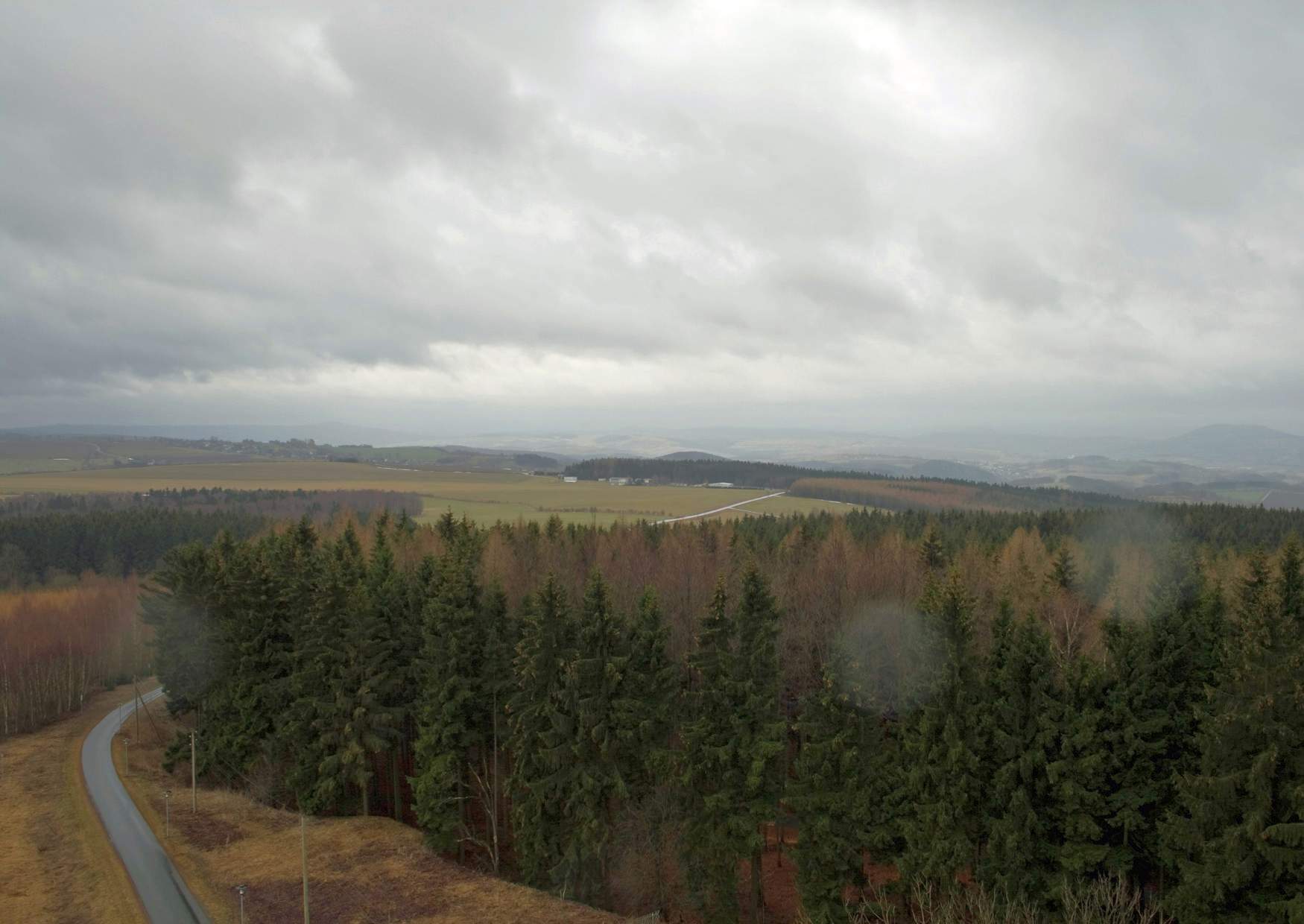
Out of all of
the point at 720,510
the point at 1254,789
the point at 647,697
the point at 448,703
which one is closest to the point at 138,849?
the point at 448,703

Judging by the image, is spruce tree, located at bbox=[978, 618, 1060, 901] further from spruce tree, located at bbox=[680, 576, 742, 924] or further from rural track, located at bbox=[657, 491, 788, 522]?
rural track, located at bbox=[657, 491, 788, 522]

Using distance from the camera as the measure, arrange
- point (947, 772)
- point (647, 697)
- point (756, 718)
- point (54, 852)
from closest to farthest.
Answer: point (947, 772)
point (756, 718)
point (647, 697)
point (54, 852)

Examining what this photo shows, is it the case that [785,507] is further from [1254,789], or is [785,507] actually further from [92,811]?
[1254,789]

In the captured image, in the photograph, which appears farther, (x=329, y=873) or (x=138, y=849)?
(x=138, y=849)

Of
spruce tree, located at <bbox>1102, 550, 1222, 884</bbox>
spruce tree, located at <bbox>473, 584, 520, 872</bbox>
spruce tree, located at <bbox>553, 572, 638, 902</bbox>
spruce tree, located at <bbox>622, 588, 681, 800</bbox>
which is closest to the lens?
spruce tree, located at <bbox>1102, 550, 1222, 884</bbox>

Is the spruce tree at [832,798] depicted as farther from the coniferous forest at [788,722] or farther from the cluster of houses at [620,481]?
the cluster of houses at [620,481]

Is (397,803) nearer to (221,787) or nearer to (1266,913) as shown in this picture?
(221,787)

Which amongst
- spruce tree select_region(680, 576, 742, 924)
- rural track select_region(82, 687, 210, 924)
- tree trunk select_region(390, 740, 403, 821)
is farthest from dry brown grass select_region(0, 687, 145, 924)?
spruce tree select_region(680, 576, 742, 924)
